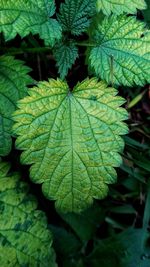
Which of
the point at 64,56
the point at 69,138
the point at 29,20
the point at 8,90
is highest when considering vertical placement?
the point at 29,20

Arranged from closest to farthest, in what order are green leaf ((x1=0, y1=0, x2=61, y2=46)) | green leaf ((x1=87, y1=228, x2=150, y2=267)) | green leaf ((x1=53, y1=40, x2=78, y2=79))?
green leaf ((x1=0, y1=0, x2=61, y2=46)) → green leaf ((x1=53, y1=40, x2=78, y2=79)) → green leaf ((x1=87, y1=228, x2=150, y2=267))

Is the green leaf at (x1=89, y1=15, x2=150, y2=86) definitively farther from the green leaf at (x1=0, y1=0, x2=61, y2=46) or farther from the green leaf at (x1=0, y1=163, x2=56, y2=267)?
the green leaf at (x1=0, y1=163, x2=56, y2=267)

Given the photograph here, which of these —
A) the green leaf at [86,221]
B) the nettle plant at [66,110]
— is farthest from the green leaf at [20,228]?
the green leaf at [86,221]

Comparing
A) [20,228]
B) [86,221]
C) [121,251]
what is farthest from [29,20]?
[121,251]

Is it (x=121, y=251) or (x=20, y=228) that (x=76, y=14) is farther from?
(x=121, y=251)

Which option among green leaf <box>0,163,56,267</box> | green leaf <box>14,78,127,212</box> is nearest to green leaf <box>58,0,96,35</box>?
green leaf <box>14,78,127,212</box>

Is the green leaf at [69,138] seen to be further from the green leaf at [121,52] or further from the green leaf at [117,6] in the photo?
the green leaf at [117,6]

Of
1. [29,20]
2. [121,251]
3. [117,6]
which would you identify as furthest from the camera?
[121,251]
